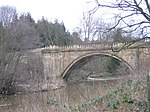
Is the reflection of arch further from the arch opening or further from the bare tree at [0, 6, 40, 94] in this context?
the bare tree at [0, 6, 40, 94]

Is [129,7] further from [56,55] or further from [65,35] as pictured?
[65,35]

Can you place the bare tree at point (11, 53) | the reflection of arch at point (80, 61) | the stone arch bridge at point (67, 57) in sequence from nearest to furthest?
the bare tree at point (11, 53) < the reflection of arch at point (80, 61) < the stone arch bridge at point (67, 57)

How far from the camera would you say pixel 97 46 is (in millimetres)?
33438

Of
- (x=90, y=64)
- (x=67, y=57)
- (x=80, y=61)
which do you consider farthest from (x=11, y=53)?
(x=90, y=64)

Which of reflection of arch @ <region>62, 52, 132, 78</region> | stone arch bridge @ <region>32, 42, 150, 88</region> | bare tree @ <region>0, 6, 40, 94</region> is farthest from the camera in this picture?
stone arch bridge @ <region>32, 42, 150, 88</region>

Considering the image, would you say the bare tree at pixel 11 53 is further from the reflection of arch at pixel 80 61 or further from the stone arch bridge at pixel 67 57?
the reflection of arch at pixel 80 61

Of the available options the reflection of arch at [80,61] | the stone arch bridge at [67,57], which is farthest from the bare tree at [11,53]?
the reflection of arch at [80,61]

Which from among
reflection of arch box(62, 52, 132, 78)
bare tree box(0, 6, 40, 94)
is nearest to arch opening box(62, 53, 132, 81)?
reflection of arch box(62, 52, 132, 78)

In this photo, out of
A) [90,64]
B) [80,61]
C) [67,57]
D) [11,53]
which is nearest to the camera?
[11,53]

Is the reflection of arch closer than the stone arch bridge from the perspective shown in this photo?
Yes

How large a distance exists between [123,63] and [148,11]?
2646 centimetres

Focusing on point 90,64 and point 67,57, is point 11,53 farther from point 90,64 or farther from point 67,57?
point 90,64

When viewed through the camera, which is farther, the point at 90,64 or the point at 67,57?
the point at 90,64

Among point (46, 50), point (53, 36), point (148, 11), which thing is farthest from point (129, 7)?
point (53, 36)
